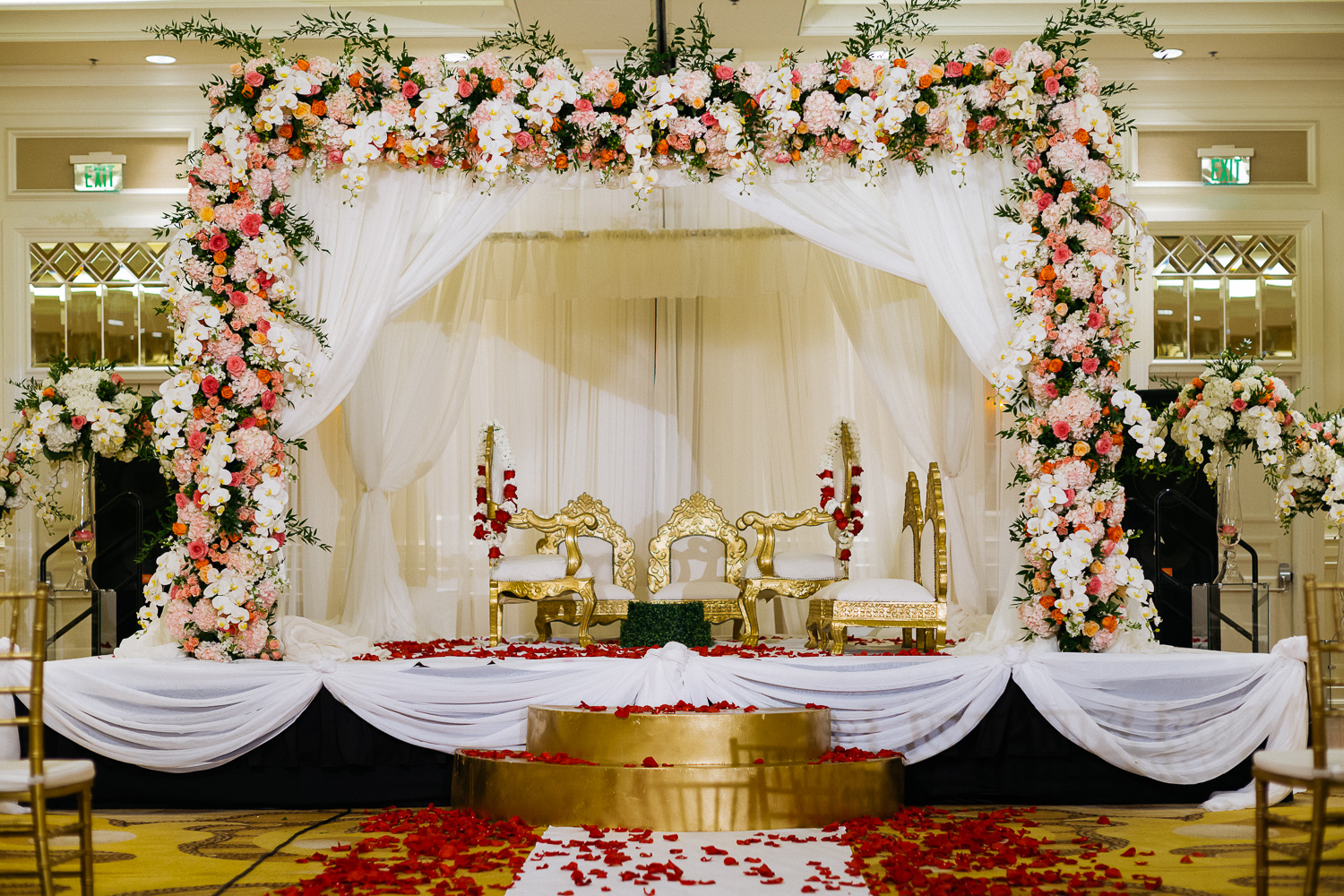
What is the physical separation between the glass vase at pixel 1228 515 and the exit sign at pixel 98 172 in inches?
258

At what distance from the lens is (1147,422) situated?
485cm

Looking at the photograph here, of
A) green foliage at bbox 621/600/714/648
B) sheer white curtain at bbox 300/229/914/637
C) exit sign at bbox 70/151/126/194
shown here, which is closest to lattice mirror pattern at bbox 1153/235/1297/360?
sheer white curtain at bbox 300/229/914/637

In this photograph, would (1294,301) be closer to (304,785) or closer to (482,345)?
(482,345)

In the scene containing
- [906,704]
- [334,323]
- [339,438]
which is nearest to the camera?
[906,704]

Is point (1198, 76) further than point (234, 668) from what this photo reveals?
Yes

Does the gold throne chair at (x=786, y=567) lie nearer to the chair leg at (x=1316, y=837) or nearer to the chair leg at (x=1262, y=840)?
the chair leg at (x=1262, y=840)

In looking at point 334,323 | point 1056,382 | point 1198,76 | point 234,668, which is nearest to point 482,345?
point 334,323

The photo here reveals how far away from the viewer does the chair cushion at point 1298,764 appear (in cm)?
292

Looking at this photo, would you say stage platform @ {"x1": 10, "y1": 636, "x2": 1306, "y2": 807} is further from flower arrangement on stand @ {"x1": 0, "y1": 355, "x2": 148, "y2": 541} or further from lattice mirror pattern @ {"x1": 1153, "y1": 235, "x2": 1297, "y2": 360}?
A: lattice mirror pattern @ {"x1": 1153, "y1": 235, "x2": 1297, "y2": 360}

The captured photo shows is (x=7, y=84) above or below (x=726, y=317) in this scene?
A: above

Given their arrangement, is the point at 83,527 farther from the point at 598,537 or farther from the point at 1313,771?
the point at 1313,771

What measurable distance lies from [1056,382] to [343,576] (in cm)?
436

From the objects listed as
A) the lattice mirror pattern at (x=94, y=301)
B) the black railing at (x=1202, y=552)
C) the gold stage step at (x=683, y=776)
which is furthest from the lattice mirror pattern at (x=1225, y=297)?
the lattice mirror pattern at (x=94, y=301)

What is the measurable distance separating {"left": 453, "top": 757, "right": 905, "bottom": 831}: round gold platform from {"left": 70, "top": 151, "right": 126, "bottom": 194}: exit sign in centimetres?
514
